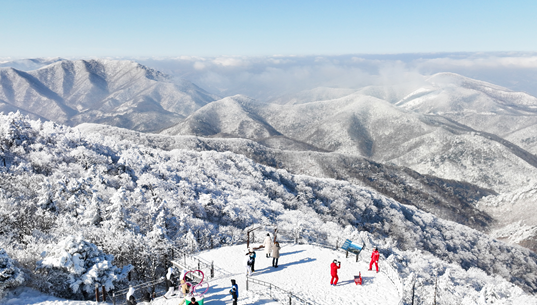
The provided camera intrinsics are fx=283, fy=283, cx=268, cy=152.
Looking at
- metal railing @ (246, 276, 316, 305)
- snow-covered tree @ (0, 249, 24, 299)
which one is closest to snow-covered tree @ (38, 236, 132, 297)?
snow-covered tree @ (0, 249, 24, 299)

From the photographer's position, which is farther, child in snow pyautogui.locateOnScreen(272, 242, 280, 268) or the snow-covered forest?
child in snow pyautogui.locateOnScreen(272, 242, 280, 268)

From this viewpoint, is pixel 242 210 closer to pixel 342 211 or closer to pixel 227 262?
pixel 227 262

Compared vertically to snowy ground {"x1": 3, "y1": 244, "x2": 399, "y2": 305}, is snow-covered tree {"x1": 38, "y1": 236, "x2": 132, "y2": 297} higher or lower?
higher

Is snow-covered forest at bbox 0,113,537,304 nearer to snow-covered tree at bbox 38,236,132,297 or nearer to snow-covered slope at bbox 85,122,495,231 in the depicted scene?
snow-covered tree at bbox 38,236,132,297

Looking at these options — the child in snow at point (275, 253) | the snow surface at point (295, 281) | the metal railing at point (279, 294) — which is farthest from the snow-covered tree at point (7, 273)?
the child in snow at point (275, 253)

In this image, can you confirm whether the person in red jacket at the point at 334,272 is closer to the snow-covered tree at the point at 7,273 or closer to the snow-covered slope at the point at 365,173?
the snow-covered tree at the point at 7,273

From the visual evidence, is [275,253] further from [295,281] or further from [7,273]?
[7,273]

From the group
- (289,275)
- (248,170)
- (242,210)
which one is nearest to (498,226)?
(248,170)
